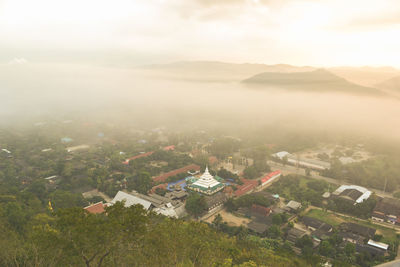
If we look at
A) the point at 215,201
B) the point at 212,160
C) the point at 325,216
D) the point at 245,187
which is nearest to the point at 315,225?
the point at 325,216

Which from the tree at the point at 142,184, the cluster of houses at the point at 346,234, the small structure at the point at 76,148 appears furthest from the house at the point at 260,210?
the small structure at the point at 76,148

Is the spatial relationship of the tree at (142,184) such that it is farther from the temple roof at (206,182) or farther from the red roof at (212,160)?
the red roof at (212,160)

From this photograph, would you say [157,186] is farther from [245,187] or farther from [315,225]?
[315,225]

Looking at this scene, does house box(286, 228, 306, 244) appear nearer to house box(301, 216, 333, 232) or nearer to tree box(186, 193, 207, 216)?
house box(301, 216, 333, 232)

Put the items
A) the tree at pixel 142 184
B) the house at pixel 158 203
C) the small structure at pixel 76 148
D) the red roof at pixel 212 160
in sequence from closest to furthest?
the house at pixel 158 203, the tree at pixel 142 184, the red roof at pixel 212 160, the small structure at pixel 76 148

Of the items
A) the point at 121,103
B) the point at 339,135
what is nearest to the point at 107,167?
the point at 339,135

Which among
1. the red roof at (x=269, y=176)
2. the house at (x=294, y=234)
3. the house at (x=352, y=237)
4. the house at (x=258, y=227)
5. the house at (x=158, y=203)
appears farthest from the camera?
the red roof at (x=269, y=176)
